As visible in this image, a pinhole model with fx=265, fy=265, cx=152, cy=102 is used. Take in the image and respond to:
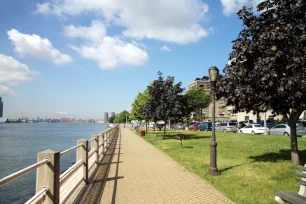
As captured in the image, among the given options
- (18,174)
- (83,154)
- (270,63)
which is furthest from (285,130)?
(18,174)

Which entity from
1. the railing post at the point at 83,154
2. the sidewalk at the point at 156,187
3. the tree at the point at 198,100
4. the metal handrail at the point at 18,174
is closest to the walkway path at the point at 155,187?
the sidewalk at the point at 156,187

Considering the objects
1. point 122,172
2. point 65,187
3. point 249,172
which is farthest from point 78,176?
point 249,172

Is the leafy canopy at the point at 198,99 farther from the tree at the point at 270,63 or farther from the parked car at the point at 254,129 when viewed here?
the tree at the point at 270,63

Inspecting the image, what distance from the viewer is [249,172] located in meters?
9.00

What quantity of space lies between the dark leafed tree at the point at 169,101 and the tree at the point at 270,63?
12.8 meters

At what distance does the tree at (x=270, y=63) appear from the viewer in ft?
28.0

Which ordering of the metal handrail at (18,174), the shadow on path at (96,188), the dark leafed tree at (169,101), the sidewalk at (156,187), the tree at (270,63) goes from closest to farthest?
1. the metal handrail at (18,174)
2. the shadow on path at (96,188)
3. the sidewalk at (156,187)
4. the tree at (270,63)
5. the dark leafed tree at (169,101)

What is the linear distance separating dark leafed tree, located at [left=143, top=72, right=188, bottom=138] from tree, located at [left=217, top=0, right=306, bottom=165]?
505 inches

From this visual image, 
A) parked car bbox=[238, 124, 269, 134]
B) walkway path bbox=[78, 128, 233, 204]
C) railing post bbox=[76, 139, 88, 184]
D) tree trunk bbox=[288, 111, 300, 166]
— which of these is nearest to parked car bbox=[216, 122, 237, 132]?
parked car bbox=[238, 124, 269, 134]

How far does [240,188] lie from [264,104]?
3899 mm

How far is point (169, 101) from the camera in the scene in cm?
2359

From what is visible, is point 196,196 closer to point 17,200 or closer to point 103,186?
point 103,186

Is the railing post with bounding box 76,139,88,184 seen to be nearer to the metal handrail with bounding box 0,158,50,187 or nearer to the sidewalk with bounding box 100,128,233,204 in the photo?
the sidewalk with bounding box 100,128,233,204

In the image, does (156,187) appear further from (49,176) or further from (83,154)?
(49,176)
